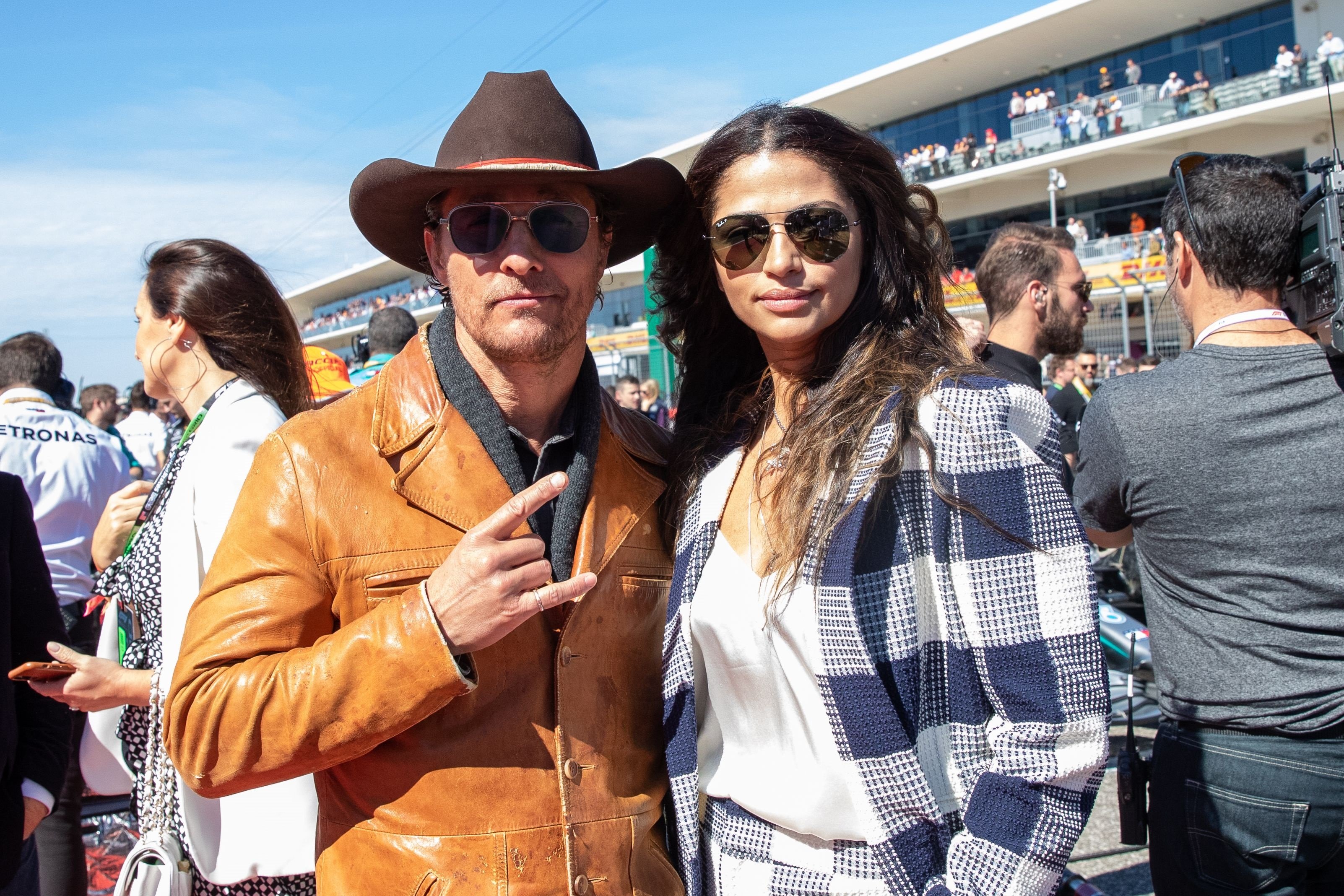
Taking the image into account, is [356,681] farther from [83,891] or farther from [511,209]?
[83,891]

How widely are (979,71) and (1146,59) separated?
578cm

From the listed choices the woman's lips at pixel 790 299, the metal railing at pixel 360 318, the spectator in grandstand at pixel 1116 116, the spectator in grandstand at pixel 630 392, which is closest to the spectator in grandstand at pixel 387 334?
the woman's lips at pixel 790 299

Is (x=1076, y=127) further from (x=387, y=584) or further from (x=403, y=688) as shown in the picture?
(x=403, y=688)

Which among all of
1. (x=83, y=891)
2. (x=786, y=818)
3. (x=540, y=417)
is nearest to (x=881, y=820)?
(x=786, y=818)

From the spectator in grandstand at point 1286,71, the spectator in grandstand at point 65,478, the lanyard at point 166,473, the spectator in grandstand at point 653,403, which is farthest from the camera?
the spectator in grandstand at point 1286,71

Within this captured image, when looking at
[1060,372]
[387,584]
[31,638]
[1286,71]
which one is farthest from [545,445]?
[1286,71]

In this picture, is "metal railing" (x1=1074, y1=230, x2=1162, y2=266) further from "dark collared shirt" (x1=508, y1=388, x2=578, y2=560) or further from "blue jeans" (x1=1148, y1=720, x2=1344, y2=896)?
"dark collared shirt" (x1=508, y1=388, x2=578, y2=560)

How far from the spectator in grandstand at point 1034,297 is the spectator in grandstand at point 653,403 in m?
9.10

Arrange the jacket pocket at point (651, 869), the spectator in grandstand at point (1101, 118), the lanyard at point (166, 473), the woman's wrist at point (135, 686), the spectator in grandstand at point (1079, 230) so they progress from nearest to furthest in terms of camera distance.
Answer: the jacket pocket at point (651, 869), the woman's wrist at point (135, 686), the lanyard at point (166, 473), the spectator in grandstand at point (1079, 230), the spectator in grandstand at point (1101, 118)

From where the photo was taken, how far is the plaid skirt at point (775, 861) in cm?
165

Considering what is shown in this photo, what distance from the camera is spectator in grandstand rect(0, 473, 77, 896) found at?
2.41m

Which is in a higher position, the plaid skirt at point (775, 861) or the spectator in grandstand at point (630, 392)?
the spectator in grandstand at point (630, 392)

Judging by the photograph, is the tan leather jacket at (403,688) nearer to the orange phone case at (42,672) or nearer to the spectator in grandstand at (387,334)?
the orange phone case at (42,672)

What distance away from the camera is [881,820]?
1607 mm
